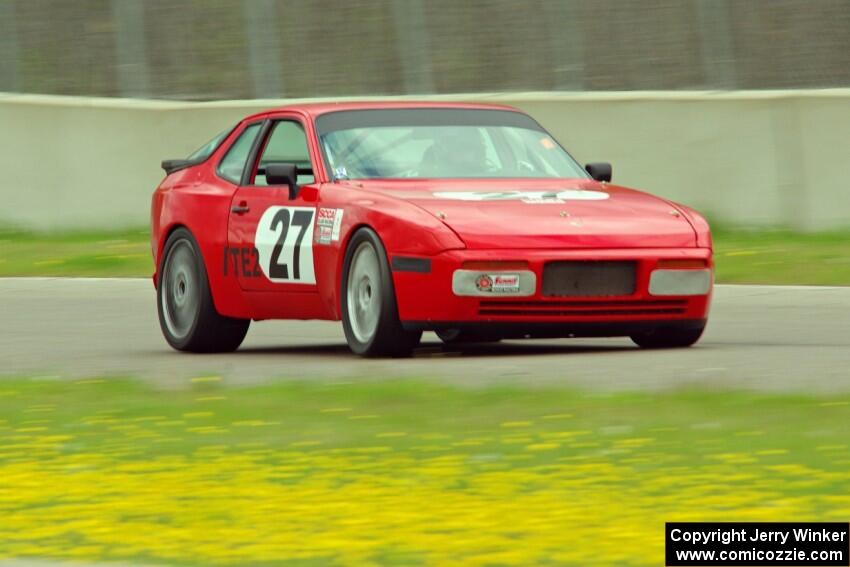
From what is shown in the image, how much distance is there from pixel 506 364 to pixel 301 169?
91.7 inches

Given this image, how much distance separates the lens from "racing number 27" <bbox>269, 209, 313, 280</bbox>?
12.2 metres

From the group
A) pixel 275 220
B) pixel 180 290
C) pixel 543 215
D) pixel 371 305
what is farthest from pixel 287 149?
pixel 543 215

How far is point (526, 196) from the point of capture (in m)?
11.8

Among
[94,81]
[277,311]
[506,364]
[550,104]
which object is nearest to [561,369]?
[506,364]

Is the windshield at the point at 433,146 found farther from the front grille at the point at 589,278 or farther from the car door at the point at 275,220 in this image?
the front grille at the point at 589,278

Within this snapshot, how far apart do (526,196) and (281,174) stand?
143 cm

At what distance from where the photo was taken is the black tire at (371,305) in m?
11.3

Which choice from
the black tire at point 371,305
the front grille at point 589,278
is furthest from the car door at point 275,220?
the front grille at point 589,278

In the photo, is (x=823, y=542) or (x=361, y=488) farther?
(x=361, y=488)

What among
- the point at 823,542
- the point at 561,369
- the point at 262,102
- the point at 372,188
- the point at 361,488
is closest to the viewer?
the point at 823,542

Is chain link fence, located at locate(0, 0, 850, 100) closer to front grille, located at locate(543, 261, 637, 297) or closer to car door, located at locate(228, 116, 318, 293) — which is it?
car door, located at locate(228, 116, 318, 293)

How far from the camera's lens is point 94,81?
2394cm

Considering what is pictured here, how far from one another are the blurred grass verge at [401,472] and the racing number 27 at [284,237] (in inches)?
85.1

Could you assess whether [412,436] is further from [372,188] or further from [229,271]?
[229,271]
